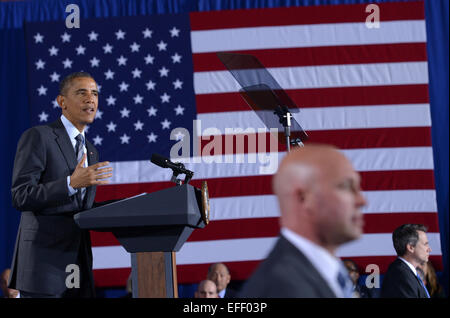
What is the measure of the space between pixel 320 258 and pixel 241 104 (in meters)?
4.60

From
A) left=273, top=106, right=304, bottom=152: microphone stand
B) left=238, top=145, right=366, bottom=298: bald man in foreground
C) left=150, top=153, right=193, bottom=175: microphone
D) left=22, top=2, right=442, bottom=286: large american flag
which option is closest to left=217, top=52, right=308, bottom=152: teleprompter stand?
left=273, top=106, right=304, bottom=152: microphone stand

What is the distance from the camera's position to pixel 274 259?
3.08 feet

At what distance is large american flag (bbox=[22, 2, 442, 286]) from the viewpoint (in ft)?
17.4

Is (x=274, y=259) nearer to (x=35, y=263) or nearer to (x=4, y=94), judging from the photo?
(x=35, y=263)

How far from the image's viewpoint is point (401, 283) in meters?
3.02

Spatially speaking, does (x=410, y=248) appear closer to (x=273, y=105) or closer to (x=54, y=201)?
(x=273, y=105)

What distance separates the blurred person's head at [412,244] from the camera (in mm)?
3268

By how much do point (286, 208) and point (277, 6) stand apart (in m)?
4.98

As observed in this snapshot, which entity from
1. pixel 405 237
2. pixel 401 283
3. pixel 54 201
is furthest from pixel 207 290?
pixel 54 201

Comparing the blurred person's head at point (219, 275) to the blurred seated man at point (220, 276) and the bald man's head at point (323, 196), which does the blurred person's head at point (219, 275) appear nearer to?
the blurred seated man at point (220, 276)

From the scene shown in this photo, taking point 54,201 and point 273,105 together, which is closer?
point 54,201

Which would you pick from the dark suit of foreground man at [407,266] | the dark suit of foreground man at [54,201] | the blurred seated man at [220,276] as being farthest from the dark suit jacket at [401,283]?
the blurred seated man at [220,276]

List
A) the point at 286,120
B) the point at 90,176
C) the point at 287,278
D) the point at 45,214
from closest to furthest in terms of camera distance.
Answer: the point at 287,278 → the point at 90,176 → the point at 45,214 → the point at 286,120

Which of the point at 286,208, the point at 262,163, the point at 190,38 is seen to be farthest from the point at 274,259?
the point at 190,38
